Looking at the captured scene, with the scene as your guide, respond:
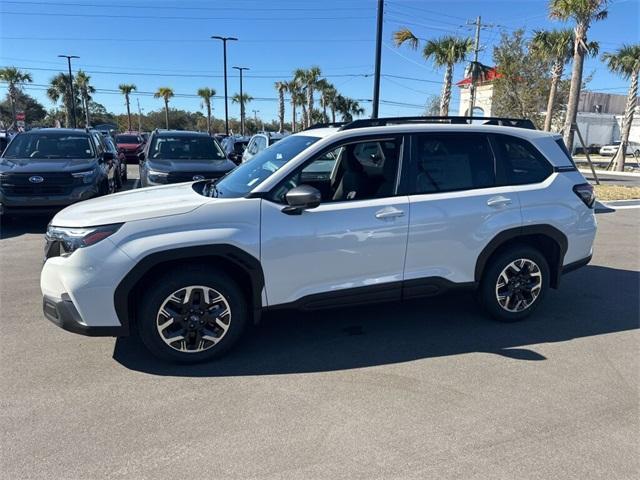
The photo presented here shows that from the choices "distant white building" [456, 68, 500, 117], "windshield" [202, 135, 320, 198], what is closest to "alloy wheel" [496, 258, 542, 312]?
"windshield" [202, 135, 320, 198]

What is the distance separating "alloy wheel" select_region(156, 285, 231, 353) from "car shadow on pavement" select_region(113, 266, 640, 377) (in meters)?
0.20

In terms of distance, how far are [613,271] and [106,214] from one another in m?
6.32

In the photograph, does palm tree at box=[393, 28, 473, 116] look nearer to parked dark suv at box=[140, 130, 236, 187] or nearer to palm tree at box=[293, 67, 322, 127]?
parked dark suv at box=[140, 130, 236, 187]

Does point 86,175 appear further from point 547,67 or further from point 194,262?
point 547,67

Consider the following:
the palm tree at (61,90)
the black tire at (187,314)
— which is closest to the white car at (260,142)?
the black tire at (187,314)

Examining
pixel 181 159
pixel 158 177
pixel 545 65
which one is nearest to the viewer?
pixel 158 177

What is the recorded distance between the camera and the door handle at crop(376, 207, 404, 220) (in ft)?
13.0

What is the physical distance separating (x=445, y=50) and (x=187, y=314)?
2030cm

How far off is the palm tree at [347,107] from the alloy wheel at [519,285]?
65597mm

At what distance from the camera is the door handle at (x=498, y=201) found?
14.2ft

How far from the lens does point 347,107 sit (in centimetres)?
7306

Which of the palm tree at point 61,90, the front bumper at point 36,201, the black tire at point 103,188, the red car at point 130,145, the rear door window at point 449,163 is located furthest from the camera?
the palm tree at point 61,90

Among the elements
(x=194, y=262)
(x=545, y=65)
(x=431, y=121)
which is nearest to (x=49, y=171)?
(x=194, y=262)

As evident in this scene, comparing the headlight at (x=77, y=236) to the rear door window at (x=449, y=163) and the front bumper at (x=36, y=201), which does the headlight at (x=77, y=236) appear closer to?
the rear door window at (x=449, y=163)
